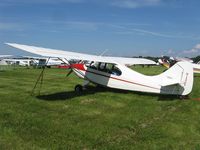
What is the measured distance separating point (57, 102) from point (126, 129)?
14.0ft

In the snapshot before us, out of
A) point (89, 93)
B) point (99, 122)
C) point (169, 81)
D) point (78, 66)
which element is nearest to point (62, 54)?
point (78, 66)

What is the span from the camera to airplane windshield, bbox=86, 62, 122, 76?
1407 cm

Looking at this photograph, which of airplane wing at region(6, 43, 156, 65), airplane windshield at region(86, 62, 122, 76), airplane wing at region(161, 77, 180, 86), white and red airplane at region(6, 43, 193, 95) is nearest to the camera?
airplane wing at region(161, 77, 180, 86)

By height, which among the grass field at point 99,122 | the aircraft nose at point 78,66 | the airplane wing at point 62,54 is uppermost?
the airplane wing at point 62,54

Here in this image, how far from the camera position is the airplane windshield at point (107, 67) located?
46.2 feet

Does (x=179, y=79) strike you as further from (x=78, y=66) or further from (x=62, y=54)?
(x=78, y=66)

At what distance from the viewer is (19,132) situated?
24.8 ft

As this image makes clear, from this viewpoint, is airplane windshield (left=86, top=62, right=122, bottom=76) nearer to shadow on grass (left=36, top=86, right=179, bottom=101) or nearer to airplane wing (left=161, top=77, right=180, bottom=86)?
shadow on grass (left=36, top=86, right=179, bottom=101)

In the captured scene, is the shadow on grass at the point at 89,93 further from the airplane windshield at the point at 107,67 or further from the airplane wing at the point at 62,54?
the airplane wing at the point at 62,54

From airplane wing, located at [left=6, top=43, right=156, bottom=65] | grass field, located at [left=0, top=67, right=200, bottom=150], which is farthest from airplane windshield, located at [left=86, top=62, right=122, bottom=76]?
grass field, located at [left=0, top=67, right=200, bottom=150]

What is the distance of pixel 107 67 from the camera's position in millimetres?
14586

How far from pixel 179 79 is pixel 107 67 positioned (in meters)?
3.64

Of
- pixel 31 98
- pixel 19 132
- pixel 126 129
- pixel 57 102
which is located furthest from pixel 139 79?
pixel 19 132

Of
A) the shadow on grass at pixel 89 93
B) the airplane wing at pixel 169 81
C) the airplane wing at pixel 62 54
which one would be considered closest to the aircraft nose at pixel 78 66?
the airplane wing at pixel 62 54
